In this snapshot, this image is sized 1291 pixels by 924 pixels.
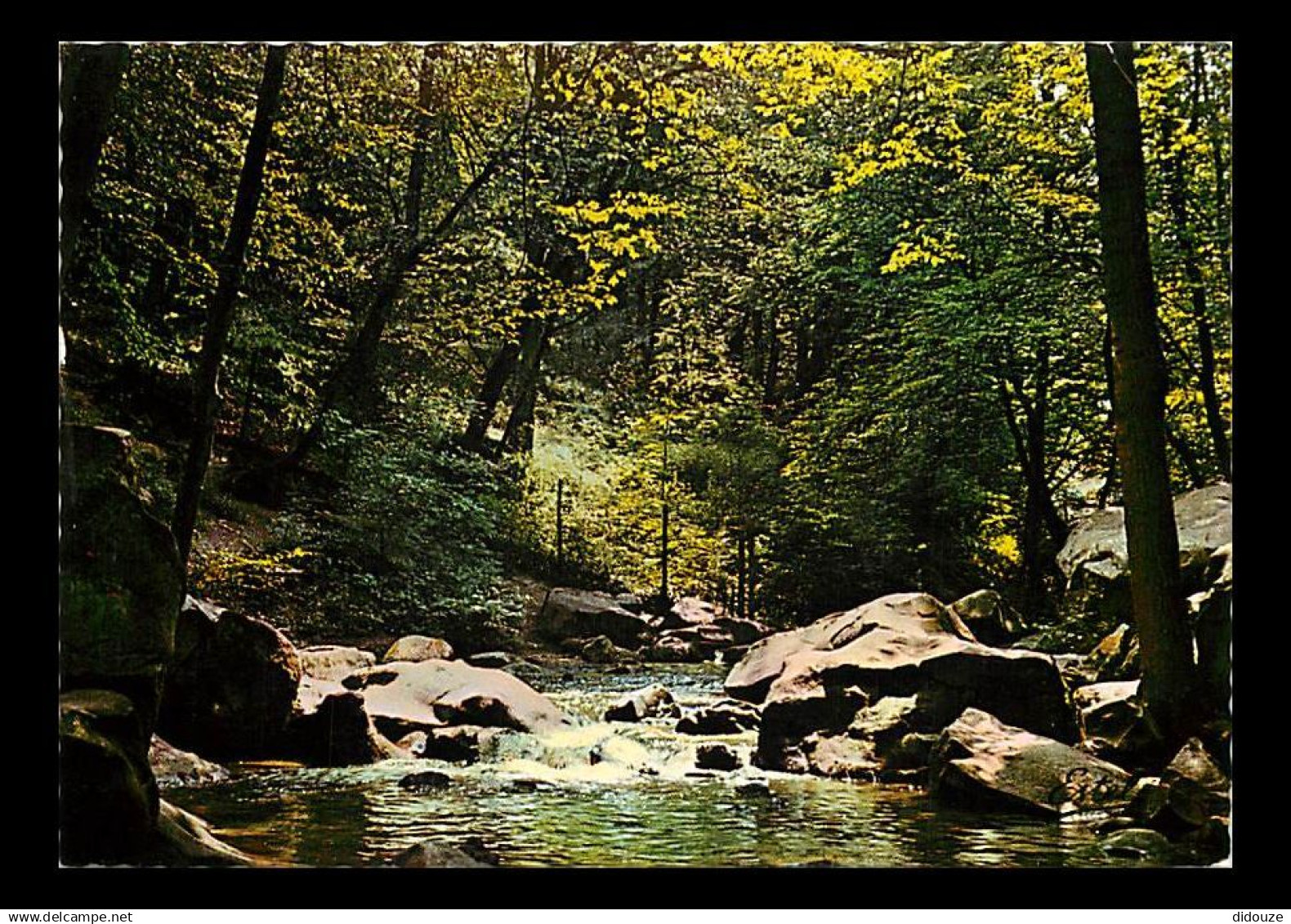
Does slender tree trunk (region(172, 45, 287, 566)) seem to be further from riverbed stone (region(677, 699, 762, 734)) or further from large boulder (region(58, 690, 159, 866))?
riverbed stone (region(677, 699, 762, 734))

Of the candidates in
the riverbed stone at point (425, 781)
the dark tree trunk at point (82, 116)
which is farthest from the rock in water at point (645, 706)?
the dark tree trunk at point (82, 116)

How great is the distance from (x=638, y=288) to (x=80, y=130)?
2.24m

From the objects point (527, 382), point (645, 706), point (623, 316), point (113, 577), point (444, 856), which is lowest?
point (444, 856)

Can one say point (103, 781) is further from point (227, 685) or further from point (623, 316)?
point (623, 316)

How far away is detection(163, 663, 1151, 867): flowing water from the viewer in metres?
4.17

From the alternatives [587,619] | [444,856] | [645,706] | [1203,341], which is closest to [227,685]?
[444,856]

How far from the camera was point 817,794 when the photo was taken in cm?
451

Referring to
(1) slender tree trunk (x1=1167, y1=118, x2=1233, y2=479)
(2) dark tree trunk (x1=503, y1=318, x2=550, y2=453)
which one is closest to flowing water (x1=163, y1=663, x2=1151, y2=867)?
(2) dark tree trunk (x1=503, y1=318, x2=550, y2=453)

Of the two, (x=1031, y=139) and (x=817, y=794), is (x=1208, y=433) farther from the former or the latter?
(x=817, y=794)

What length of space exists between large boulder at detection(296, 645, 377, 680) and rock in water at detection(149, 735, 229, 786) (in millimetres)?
491

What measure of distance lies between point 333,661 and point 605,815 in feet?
4.03

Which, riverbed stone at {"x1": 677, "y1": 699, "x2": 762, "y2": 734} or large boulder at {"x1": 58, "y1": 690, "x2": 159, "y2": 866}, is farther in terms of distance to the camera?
riverbed stone at {"x1": 677, "y1": 699, "x2": 762, "y2": 734}

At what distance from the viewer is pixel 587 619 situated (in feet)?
16.0
